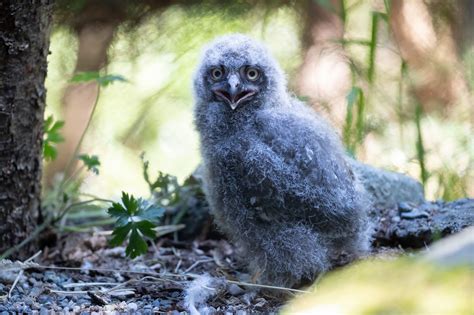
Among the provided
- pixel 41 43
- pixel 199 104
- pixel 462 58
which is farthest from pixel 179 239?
pixel 462 58

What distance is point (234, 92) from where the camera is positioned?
8.95 ft

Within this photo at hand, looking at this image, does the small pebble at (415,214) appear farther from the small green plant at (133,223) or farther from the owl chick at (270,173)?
the small green plant at (133,223)

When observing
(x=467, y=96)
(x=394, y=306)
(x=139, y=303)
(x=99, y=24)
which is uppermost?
(x=99, y=24)

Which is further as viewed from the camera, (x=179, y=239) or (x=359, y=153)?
(x=359, y=153)

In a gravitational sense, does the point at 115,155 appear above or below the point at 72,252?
above

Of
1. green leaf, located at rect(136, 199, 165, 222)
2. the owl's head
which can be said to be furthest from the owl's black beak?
green leaf, located at rect(136, 199, 165, 222)

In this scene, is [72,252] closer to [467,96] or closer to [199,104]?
[199,104]

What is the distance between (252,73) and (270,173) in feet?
1.62

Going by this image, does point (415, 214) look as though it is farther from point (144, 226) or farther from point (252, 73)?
point (144, 226)

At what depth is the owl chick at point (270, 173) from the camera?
2.66 meters

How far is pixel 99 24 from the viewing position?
15.3ft

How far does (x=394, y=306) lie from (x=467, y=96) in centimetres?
379

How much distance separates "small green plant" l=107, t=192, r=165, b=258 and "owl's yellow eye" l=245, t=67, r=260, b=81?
→ 0.72m

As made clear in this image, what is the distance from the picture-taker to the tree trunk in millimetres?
2800
